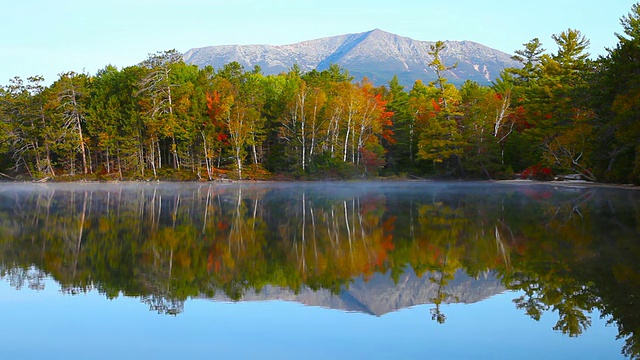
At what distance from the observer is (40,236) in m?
15.7

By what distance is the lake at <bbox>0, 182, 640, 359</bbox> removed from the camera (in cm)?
664

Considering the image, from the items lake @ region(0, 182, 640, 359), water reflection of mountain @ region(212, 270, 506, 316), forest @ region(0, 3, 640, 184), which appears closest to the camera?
lake @ region(0, 182, 640, 359)

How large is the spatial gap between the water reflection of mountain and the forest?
41.3m

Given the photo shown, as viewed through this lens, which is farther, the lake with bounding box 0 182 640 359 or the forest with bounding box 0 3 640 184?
the forest with bounding box 0 3 640 184

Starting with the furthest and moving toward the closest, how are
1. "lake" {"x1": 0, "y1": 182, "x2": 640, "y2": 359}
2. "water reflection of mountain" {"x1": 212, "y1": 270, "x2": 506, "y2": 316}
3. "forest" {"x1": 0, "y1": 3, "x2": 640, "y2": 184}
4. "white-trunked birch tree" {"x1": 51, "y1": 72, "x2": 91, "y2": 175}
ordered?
"white-trunked birch tree" {"x1": 51, "y1": 72, "x2": 91, "y2": 175}, "forest" {"x1": 0, "y1": 3, "x2": 640, "y2": 184}, "water reflection of mountain" {"x1": 212, "y1": 270, "x2": 506, "y2": 316}, "lake" {"x1": 0, "y1": 182, "x2": 640, "y2": 359}

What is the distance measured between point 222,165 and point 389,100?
59.1ft

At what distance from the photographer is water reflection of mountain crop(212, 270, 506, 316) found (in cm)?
841

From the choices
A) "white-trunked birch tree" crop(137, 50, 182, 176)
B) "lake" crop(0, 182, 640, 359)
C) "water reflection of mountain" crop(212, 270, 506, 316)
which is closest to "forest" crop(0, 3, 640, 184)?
"white-trunked birch tree" crop(137, 50, 182, 176)

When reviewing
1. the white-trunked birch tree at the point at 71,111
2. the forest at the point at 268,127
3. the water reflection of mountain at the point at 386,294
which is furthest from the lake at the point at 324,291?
the white-trunked birch tree at the point at 71,111

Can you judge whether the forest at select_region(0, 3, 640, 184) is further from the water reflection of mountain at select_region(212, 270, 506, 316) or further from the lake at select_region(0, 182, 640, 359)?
the water reflection of mountain at select_region(212, 270, 506, 316)

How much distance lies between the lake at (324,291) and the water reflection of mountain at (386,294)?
3cm

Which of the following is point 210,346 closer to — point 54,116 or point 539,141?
point 539,141

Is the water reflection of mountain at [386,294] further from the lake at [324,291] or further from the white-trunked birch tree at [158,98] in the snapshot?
the white-trunked birch tree at [158,98]

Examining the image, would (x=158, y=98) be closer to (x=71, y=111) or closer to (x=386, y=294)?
(x=71, y=111)
